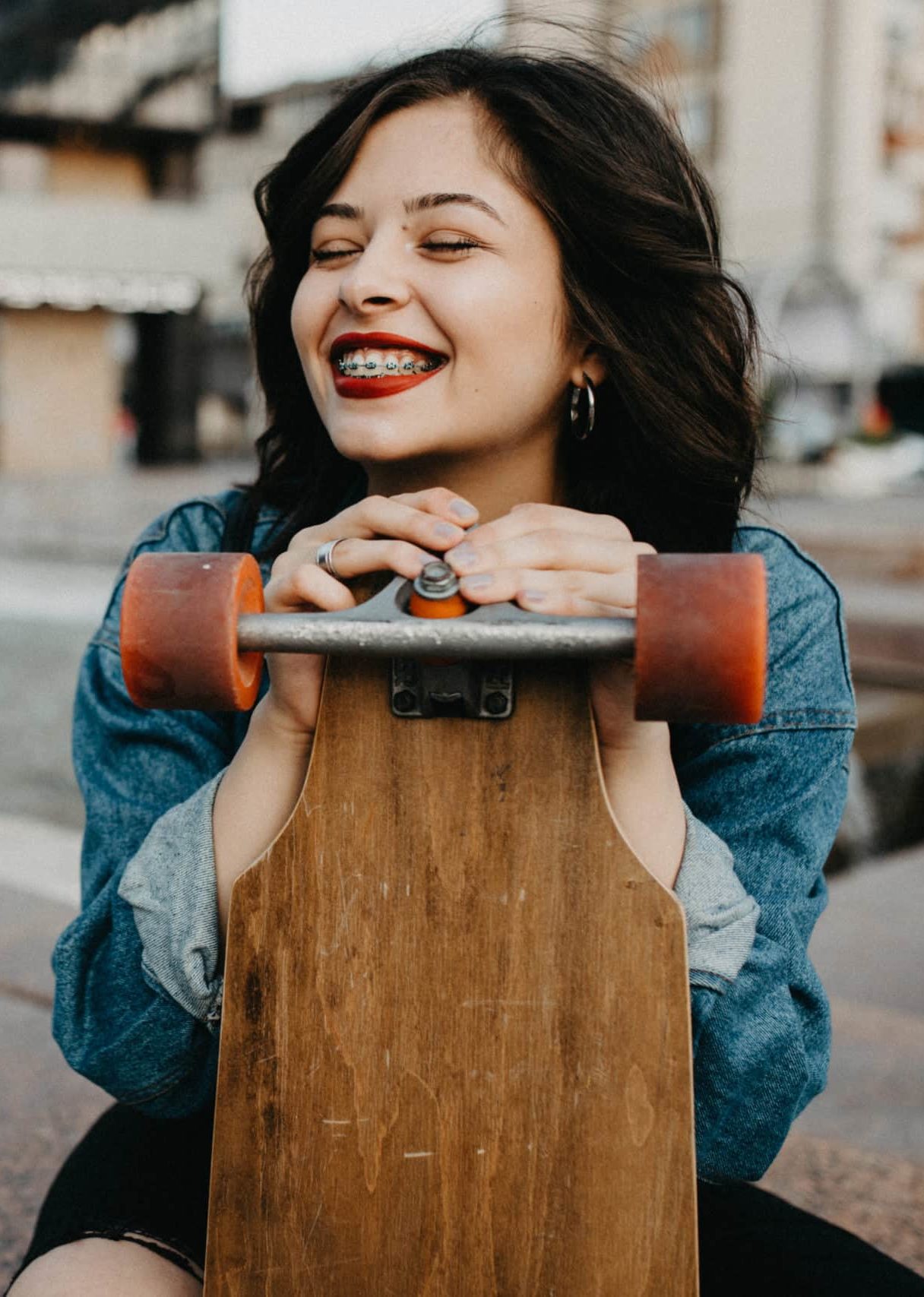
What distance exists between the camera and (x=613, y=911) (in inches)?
44.8

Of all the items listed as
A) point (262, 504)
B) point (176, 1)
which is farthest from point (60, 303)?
point (262, 504)

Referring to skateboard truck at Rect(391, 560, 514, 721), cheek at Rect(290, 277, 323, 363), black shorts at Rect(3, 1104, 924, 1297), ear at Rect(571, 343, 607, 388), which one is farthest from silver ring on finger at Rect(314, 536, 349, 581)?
black shorts at Rect(3, 1104, 924, 1297)

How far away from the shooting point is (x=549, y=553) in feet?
3.81

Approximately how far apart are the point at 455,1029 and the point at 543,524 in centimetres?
44

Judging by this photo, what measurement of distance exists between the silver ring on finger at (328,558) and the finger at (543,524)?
0.13 m

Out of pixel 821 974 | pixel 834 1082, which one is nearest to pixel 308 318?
pixel 834 1082

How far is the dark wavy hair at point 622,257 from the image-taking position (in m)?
1.53

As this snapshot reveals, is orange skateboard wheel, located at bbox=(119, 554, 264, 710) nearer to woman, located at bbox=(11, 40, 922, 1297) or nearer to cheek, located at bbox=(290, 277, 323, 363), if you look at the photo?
woman, located at bbox=(11, 40, 922, 1297)

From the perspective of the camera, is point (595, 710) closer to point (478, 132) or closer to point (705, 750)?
point (705, 750)

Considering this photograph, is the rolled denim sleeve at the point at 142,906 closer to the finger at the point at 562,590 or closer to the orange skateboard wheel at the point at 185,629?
the orange skateboard wheel at the point at 185,629

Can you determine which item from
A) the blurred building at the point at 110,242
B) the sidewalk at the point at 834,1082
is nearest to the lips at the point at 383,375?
the sidewalk at the point at 834,1082

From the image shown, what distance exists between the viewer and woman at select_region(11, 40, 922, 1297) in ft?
4.12

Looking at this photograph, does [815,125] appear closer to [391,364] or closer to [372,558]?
[391,364]

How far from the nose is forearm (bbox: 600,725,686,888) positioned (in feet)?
1.78
